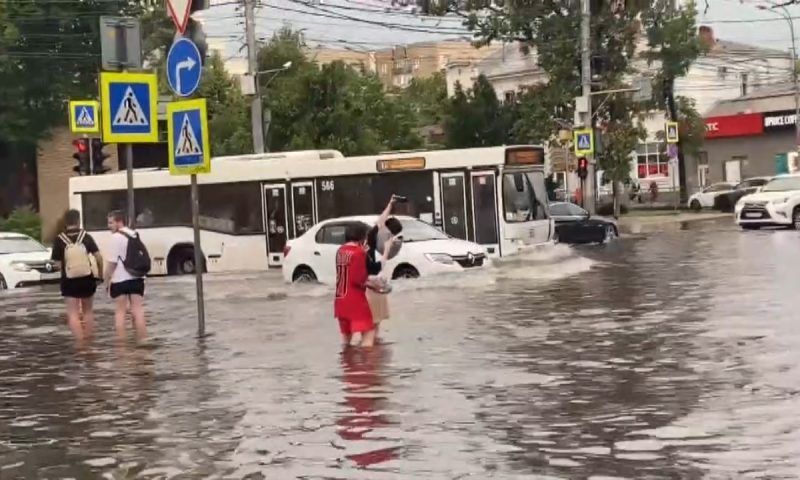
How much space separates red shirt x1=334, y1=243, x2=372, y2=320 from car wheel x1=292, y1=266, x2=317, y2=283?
32.4 ft

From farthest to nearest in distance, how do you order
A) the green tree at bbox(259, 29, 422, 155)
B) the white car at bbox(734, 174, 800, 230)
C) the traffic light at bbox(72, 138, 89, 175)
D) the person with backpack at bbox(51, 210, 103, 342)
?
the green tree at bbox(259, 29, 422, 155) < the white car at bbox(734, 174, 800, 230) < the traffic light at bbox(72, 138, 89, 175) < the person with backpack at bbox(51, 210, 103, 342)

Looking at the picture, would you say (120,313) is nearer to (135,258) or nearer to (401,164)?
(135,258)

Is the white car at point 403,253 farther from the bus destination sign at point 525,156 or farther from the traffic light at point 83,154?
the traffic light at point 83,154

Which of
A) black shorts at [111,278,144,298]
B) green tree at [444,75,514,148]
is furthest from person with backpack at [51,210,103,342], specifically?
green tree at [444,75,514,148]

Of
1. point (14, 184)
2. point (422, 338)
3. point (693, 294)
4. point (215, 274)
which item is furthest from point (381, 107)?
point (422, 338)

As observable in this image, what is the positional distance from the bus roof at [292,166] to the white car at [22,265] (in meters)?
3.52

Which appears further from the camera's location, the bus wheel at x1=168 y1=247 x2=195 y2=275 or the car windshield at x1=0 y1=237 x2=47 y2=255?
the bus wheel at x1=168 y1=247 x2=195 y2=275

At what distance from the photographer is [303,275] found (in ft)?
Answer: 78.5

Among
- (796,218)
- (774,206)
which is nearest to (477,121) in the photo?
(774,206)

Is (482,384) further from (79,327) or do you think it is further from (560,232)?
(560,232)

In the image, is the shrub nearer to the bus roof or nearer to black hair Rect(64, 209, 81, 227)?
the bus roof

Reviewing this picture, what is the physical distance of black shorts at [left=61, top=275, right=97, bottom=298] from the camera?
16.0 m

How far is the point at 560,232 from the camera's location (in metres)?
36.1

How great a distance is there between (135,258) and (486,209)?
40.6 ft
